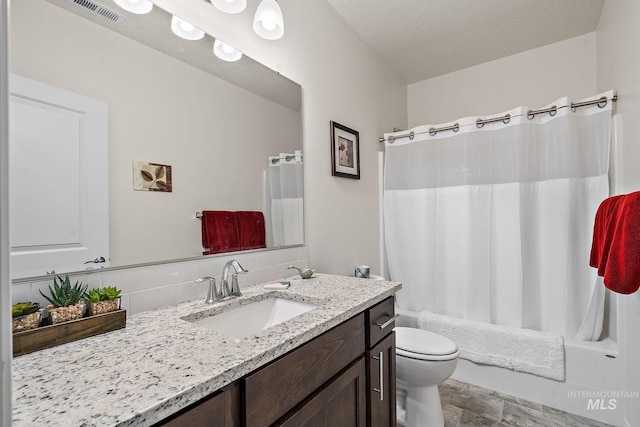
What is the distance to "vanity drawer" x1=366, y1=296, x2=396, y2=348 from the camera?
1.12 m

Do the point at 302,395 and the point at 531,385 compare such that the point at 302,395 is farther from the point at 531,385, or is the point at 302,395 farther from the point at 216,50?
the point at 531,385

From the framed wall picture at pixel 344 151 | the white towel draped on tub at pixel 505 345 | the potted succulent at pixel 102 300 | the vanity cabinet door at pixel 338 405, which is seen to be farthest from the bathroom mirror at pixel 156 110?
the white towel draped on tub at pixel 505 345

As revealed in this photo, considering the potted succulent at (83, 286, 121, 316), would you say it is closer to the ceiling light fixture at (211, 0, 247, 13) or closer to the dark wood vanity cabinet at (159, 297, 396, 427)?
the dark wood vanity cabinet at (159, 297, 396, 427)

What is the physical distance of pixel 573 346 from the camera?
177cm

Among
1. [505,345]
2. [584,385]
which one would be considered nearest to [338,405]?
[505,345]

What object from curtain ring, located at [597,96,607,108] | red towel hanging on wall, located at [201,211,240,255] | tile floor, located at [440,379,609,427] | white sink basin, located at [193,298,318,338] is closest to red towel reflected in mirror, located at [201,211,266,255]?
red towel hanging on wall, located at [201,211,240,255]

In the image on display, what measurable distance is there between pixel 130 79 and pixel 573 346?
2569 mm

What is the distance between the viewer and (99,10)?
3.09ft

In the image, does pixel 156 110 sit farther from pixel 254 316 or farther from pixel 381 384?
pixel 381 384

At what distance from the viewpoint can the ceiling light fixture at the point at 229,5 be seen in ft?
3.89

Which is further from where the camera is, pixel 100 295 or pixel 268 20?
pixel 268 20

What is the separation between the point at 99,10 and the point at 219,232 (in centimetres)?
83

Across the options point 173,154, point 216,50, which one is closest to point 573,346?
point 173,154

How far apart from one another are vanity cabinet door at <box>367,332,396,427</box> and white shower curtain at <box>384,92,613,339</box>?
1.16 meters
